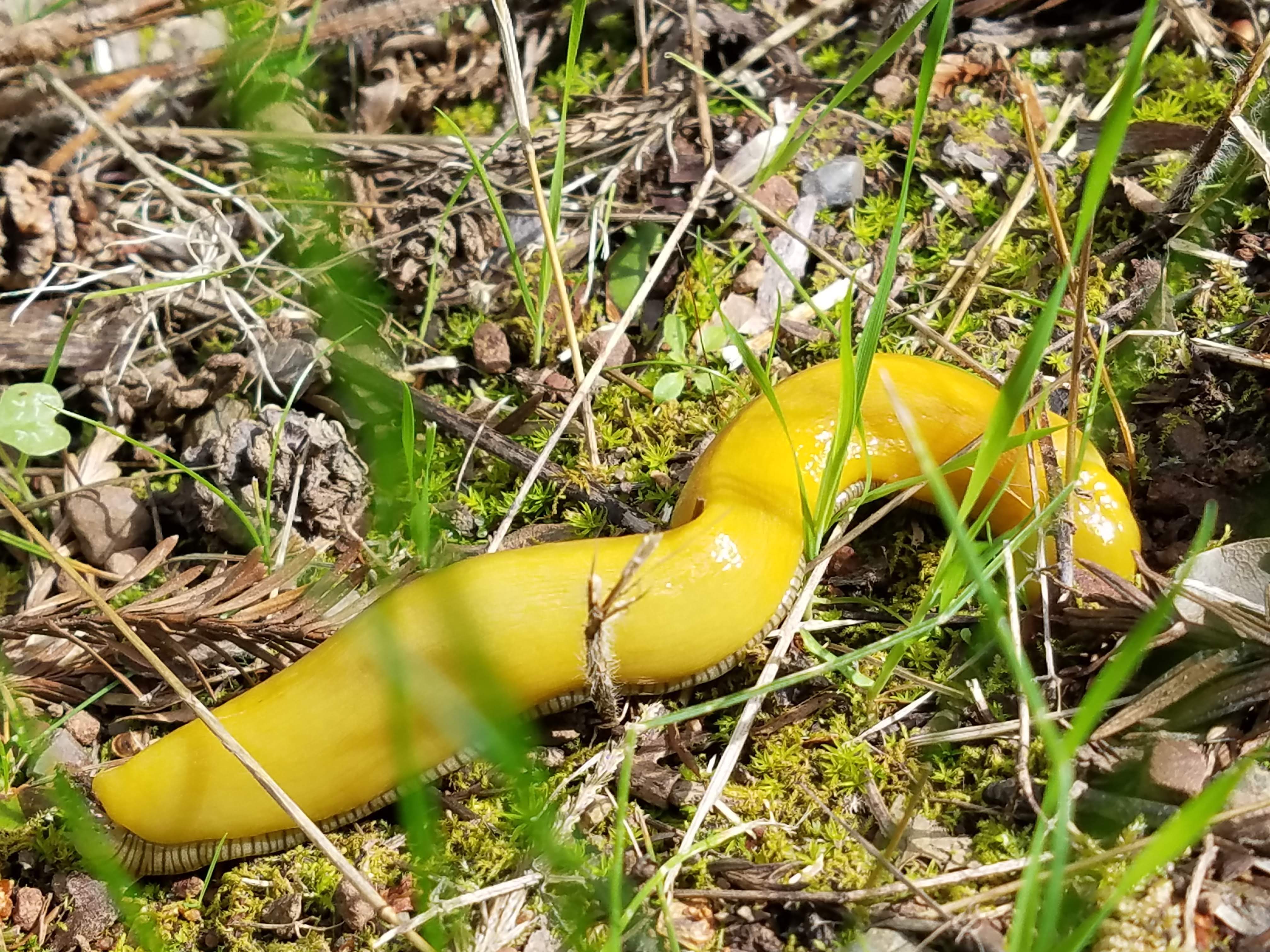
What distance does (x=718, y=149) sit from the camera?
4.19m

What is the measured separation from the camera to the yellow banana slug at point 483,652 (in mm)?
2846

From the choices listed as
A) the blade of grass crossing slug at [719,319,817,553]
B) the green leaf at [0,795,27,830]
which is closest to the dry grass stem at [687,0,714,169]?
the blade of grass crossing slug at [719,319,817,553]

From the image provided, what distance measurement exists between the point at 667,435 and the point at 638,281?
Answer: 721mm

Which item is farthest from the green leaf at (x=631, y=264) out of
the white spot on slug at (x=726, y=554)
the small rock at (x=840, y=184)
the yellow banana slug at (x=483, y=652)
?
the white spot on slug at (x=726, y=554)

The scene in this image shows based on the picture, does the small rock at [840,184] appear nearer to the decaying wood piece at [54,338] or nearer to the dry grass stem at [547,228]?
the dry grass stem at [547,228]

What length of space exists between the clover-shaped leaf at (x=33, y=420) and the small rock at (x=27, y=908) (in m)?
1.49

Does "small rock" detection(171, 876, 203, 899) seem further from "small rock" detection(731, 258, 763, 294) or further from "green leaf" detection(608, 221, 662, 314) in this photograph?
"small rock" detection(731, 258, 763, 294)

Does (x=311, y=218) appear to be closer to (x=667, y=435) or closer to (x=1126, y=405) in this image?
(x=667, y=435)

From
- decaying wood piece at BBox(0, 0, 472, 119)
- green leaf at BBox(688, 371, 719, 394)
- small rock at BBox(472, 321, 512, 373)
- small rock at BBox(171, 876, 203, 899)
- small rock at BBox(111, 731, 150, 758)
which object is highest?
decaying wood piece at BBox(0, 0, 472, 119)

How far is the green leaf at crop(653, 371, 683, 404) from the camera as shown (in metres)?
3.64

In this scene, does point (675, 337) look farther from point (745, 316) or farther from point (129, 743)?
point (129, 743)

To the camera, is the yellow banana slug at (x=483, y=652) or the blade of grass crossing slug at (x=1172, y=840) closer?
the blade of grass crossing slug at (x=1172, y=840)

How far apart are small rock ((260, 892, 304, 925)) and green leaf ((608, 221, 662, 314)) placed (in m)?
2.40

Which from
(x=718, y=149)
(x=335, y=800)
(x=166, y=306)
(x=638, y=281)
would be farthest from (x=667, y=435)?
(x=166, y=306)
